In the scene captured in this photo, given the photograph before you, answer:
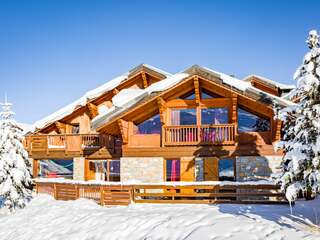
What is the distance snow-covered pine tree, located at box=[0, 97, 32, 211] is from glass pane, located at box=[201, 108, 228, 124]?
31.9 feet

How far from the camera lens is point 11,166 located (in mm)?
18219

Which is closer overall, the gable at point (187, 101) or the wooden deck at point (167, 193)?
the wooden deck at point (167, 193)

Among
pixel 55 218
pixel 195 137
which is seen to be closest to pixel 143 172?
pixel 195 137

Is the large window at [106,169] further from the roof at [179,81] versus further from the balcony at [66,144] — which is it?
the roof at [179,81]

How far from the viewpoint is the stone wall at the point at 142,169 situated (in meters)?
19.1

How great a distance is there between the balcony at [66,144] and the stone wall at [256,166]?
9412mm

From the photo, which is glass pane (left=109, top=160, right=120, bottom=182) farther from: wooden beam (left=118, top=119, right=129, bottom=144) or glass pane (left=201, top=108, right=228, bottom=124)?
glass pane (left=201, top=108, right=228, bottom=124)

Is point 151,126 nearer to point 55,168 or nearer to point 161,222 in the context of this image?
point 161,222

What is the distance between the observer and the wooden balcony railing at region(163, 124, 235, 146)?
18531 mm

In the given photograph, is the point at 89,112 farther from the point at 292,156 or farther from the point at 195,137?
the point at 292,156

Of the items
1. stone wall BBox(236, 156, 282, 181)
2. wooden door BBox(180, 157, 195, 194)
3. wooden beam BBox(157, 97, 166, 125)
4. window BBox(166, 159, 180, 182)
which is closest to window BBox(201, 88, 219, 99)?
wooden beam BBox(157, 97, 166, 125)

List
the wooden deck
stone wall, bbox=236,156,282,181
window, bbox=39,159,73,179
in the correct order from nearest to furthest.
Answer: the wooden deck, stone wall, bbox=236,156,282,181, window, bbox=39,159,73,179

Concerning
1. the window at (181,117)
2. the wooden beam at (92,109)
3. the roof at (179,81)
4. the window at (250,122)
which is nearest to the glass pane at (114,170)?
the wooden beam at (92,109)

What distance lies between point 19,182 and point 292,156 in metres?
13.6
